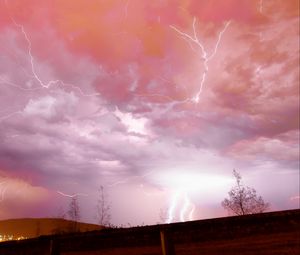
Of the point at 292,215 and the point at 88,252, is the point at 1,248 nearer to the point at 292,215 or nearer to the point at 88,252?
the point at 88,252

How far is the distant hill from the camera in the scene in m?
106

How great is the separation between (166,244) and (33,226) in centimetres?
12270

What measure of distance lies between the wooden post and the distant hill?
104 m

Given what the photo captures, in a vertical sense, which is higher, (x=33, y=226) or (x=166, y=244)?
(x=33, y=226)

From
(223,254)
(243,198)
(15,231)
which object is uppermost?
(15,231)

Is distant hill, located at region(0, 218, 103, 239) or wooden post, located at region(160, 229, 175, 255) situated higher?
distant hill, located at region(0, 218, 103, 239)

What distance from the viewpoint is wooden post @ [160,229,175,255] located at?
5016 mm

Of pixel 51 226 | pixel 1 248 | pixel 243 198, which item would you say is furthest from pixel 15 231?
pixel 1 248

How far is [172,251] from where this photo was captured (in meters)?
5.02

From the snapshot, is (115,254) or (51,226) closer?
(115,254)

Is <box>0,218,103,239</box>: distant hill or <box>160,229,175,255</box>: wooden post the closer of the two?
<box>160,229,175,255</box>: wooden post

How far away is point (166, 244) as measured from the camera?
16.6 feet

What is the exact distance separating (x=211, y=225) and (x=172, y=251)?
77 cm

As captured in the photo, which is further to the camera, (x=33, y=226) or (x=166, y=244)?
(x=33, y=226)
